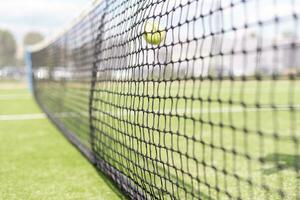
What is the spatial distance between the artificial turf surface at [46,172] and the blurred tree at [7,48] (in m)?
45.8

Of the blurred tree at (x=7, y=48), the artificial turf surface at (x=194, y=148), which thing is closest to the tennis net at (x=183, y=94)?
the artificial turf surface at (x=194, y=148)

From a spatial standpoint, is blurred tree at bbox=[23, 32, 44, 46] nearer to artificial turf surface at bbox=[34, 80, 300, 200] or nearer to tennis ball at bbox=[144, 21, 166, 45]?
artificial turf surface at bbox=[34, 80, 300, 200]

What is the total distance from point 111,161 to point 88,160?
430mm

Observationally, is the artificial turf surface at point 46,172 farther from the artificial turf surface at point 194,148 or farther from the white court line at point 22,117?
the white court line at point 22,117

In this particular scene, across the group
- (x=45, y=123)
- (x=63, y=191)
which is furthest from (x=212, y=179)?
(x=45, y=123)

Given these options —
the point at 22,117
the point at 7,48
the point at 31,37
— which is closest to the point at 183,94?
the point at 22,117

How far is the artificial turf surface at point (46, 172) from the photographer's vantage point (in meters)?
2.72

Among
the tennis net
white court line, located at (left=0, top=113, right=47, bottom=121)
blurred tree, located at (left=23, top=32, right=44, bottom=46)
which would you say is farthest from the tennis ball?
blurred tree, located at (left=23, top=32, right=44, bottom=46)

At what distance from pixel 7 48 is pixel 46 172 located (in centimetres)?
5301

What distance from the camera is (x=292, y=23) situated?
1421mm

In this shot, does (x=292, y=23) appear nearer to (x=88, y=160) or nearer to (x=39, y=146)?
(x=88, y=160)

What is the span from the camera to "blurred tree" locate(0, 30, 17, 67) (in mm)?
49438

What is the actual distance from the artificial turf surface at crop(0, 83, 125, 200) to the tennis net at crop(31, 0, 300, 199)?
4.7 inches

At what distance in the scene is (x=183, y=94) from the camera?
245 centimetres
